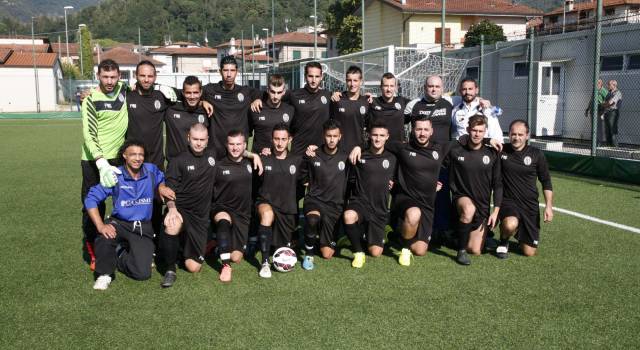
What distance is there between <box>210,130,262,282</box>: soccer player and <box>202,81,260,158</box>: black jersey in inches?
26.7

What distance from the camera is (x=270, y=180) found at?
5.65 metres

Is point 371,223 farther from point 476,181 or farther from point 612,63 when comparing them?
point 612,63

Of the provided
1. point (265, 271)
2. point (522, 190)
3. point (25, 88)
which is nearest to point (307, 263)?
point (265, 271)

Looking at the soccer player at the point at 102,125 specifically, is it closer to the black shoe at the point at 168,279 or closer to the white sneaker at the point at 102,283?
the white sneaker at the point at 102,283

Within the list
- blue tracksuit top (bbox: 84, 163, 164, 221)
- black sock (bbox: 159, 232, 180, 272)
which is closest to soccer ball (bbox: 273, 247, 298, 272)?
black sock (bbox: 159, 232, 180, 272)

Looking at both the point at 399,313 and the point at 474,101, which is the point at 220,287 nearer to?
the point at 399,313

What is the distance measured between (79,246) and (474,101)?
174 inches

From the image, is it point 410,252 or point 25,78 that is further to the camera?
point 25,78

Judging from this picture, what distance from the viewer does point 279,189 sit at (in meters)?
5.66

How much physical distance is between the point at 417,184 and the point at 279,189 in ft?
4.44

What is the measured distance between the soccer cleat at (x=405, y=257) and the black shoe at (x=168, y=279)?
2.01m

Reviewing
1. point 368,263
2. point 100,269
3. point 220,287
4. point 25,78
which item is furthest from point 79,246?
point 25,78

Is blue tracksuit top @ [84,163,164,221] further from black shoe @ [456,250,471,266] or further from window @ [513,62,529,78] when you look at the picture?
window @ [513,62,529,78]

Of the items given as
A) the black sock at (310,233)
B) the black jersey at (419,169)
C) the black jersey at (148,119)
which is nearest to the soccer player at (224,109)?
the black jersey at (148,119)
